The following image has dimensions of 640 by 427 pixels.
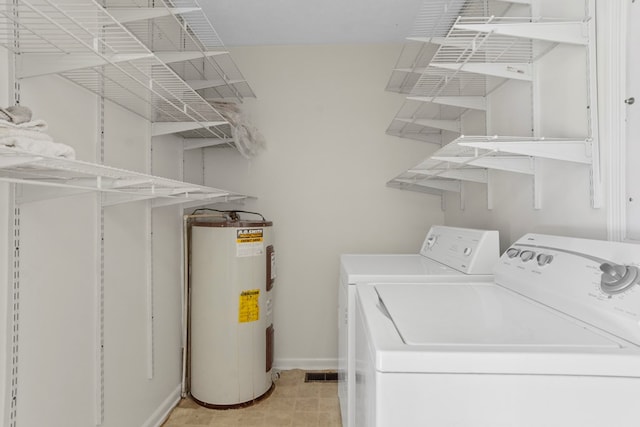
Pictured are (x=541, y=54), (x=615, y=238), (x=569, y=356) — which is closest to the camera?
Result: (x=569, y=356)

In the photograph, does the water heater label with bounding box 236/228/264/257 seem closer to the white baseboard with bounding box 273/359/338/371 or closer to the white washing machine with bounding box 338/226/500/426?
the white washing machine with bounding box 338/226/500/426

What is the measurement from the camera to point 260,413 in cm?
219

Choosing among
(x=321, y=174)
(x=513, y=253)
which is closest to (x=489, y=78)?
(x=513, y=253)

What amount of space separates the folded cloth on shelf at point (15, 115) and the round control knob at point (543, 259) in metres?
1.55

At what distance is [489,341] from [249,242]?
171 centimetres

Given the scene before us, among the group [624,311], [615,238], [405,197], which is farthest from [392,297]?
[405,197]

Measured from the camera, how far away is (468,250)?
1.65 m

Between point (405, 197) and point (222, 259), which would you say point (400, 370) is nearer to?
point (222, 259)

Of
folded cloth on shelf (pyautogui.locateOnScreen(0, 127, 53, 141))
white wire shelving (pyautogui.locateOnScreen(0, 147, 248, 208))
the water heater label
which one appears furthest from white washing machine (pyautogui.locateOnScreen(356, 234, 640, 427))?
the water heater label

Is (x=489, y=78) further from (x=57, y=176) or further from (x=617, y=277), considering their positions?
(x=57, y=176)

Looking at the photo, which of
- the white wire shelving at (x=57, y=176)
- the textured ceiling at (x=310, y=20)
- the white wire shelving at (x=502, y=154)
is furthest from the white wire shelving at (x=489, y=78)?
the white wire shelving at (x=57, y=176)

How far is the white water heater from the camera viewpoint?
7.34ft

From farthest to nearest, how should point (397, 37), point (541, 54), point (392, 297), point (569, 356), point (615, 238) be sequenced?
point (397, 37) < point (541, 54) < point (392, 297) < point (615, 238) < point (569, 356)

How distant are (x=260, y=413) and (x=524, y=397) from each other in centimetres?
188
